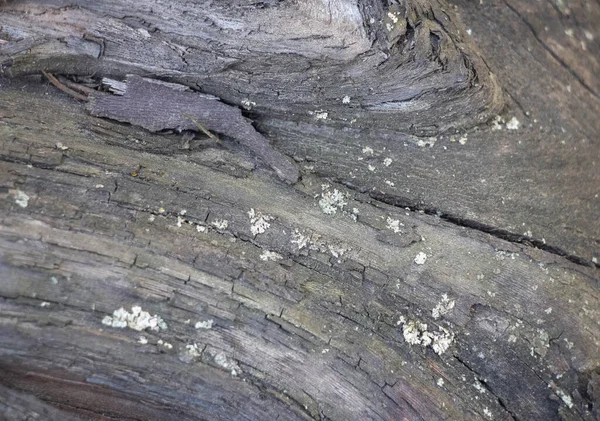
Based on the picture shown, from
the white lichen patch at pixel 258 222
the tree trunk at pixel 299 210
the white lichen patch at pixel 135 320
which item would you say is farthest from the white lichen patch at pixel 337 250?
the white lichen patch at pixel 135 320

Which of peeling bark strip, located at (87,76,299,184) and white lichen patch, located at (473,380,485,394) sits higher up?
peeling bark strip, located at (87,76,299,184)

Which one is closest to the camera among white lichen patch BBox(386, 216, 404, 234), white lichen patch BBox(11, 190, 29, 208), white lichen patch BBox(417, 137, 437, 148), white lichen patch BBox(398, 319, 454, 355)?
white lichen patch BBox(11, 190, 29, 208)

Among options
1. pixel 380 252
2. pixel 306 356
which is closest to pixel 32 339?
pixel 306 356

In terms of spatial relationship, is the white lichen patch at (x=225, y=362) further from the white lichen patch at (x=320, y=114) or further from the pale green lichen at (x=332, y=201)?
the white lichen patch at (x=320, y=114)

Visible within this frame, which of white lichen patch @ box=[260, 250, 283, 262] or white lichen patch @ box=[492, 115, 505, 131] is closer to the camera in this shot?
white lichen patch @ box=[260, 250, 283, 262]

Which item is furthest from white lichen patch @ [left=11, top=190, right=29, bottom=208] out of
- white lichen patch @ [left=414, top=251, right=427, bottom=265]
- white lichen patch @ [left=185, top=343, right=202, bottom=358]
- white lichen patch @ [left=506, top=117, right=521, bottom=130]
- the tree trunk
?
white lichen patch @ [left=506, top=117, right=521, bottom=130]

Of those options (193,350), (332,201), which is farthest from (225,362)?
(332,201)

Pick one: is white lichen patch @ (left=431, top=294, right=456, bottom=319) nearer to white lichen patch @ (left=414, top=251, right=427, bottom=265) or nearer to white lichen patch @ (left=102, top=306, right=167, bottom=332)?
white lichen patch @ (left=414, top=251, right=427, bottom=265)

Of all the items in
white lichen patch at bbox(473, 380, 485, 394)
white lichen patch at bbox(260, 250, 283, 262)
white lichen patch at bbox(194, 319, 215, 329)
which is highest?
white lichen patch at bbox(260, 250, 283, 262)
